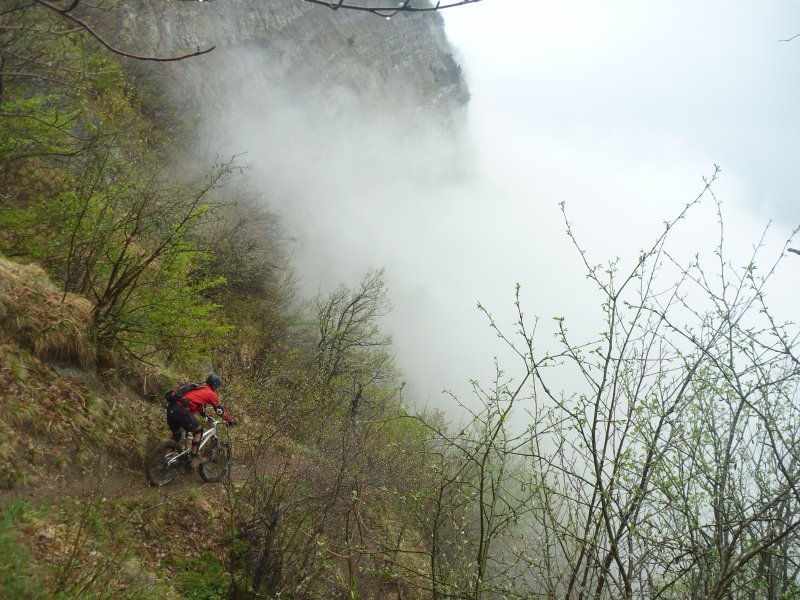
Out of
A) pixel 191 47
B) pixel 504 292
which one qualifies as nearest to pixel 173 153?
pixel 191 47

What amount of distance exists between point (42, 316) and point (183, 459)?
3.02 meters

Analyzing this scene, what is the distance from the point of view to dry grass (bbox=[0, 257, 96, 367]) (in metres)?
7.05

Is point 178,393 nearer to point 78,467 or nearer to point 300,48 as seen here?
point 78,467

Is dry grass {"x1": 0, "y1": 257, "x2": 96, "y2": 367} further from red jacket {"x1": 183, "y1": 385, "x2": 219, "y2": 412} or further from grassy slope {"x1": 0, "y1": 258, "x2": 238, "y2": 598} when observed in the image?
red jacket {"x1": 183, "y1": 385, "x2": 219, "y2": 412}

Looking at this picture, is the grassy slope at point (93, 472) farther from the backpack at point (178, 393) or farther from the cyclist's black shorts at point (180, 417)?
the backpack at point (178, 393)

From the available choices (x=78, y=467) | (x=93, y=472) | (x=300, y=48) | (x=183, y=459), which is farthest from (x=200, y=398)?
(x=300, y=48)

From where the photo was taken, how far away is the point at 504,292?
97.4 meters

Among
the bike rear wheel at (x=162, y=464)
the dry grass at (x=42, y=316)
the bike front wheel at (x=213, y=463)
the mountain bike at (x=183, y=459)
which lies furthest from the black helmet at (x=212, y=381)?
the dry grass at (x=42, y=316)

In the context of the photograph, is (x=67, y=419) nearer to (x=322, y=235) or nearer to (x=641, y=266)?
(x=641, y=266)

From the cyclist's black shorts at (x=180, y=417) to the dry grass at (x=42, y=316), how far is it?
1.55 metres

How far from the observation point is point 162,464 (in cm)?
763

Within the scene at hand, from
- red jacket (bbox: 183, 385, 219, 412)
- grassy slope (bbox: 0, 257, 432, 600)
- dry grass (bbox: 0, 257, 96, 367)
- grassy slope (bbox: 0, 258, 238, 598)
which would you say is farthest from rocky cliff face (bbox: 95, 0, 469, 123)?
red jacket (bbox: 183, 385, 219, 412)

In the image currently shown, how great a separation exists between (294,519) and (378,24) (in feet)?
157

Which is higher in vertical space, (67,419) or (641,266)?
(641,266)
